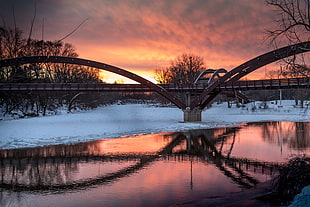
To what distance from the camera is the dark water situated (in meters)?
9.09

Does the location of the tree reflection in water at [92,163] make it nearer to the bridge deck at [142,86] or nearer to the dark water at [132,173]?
the dark water at [132,173]

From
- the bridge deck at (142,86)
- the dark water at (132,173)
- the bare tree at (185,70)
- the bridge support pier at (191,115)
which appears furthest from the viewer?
the bare tree at (185,70)

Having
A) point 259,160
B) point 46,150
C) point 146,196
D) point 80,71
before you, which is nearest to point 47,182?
point 146,196

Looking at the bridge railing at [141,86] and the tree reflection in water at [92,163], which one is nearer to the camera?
the tree reflection in water at [92,163]

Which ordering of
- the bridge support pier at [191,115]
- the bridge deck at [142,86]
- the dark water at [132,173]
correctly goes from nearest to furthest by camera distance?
1. the dark water at [132,173]
2. the bridge deck at [142,86]
3. the bridge support pier at [191,115]

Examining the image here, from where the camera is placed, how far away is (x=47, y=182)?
36.1 feet

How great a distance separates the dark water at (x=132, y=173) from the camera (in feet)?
29.8

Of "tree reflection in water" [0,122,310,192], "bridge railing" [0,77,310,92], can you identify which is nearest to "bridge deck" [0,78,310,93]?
"bridge railing" [0,77,310,92]

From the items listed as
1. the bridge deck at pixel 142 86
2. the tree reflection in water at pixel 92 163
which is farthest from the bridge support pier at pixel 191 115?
the tree reflection in water at pixel 92 163

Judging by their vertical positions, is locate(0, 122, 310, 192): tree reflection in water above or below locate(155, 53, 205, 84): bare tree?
below

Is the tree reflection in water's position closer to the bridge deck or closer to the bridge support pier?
the bridge support pier

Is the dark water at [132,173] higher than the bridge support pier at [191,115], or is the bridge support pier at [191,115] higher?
the bridge support pier at [191,115]

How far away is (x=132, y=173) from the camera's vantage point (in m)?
12.2

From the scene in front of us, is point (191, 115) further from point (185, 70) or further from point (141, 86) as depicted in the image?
point (185, 70)
